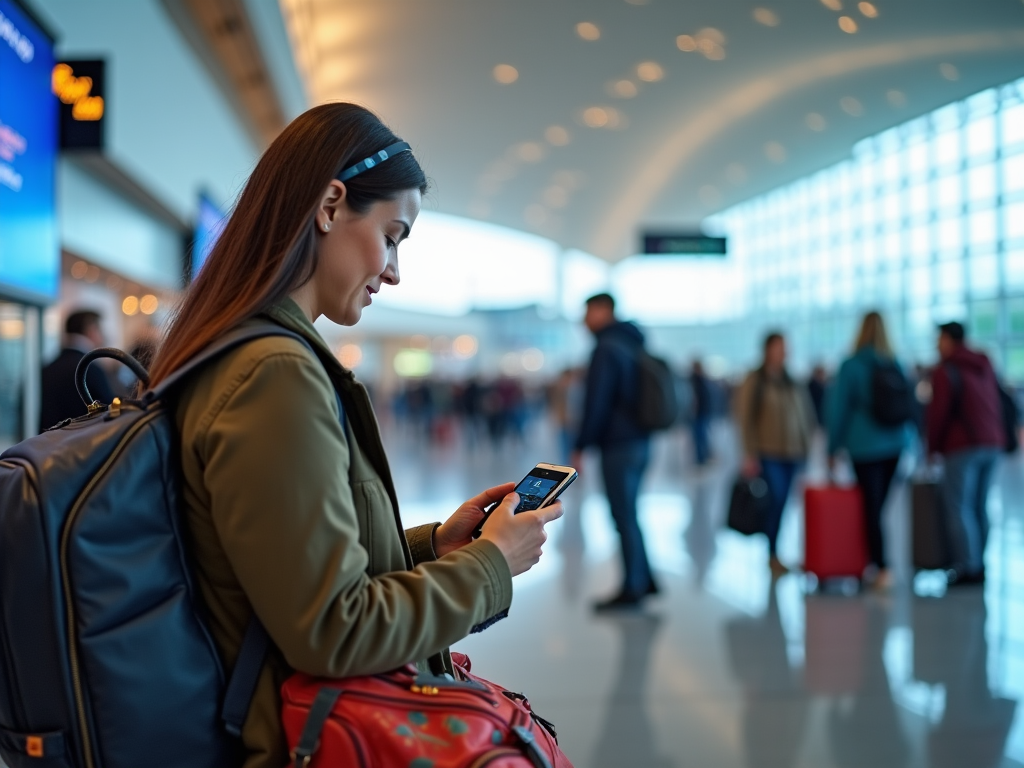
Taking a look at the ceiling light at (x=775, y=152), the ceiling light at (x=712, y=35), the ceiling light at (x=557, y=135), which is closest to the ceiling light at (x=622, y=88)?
the ceiling light at (x=557, y=135)

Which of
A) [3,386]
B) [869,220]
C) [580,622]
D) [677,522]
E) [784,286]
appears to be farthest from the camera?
[784,286]

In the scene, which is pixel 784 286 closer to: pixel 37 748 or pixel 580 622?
pixel 580 622

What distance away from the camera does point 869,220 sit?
78.9 ft

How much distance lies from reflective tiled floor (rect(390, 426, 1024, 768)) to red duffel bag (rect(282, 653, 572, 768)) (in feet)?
6.76

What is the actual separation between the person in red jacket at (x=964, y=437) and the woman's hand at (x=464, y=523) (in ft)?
16.5

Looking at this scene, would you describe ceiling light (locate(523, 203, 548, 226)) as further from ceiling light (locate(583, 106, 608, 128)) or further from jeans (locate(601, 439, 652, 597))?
jeans (locate(601, 439, 652, 597))

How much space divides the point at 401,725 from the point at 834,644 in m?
3.92

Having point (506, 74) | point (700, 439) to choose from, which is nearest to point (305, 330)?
point (700, 439)

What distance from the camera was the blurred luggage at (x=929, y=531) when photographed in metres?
5.74

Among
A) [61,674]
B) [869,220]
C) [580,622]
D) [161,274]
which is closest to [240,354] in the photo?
[61,674]

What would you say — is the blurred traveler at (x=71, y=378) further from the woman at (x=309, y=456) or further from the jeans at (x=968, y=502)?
the jeans at (x=968, y=502)

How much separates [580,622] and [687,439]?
1658 cm

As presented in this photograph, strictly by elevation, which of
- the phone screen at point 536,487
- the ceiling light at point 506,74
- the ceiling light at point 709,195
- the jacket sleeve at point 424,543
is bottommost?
the jacket sleeve at point 424,543

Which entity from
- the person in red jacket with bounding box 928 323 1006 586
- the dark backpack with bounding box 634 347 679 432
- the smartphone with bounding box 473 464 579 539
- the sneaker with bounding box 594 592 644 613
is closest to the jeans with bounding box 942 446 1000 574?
the person in red jacket with bounding box 928 323 1006 586
